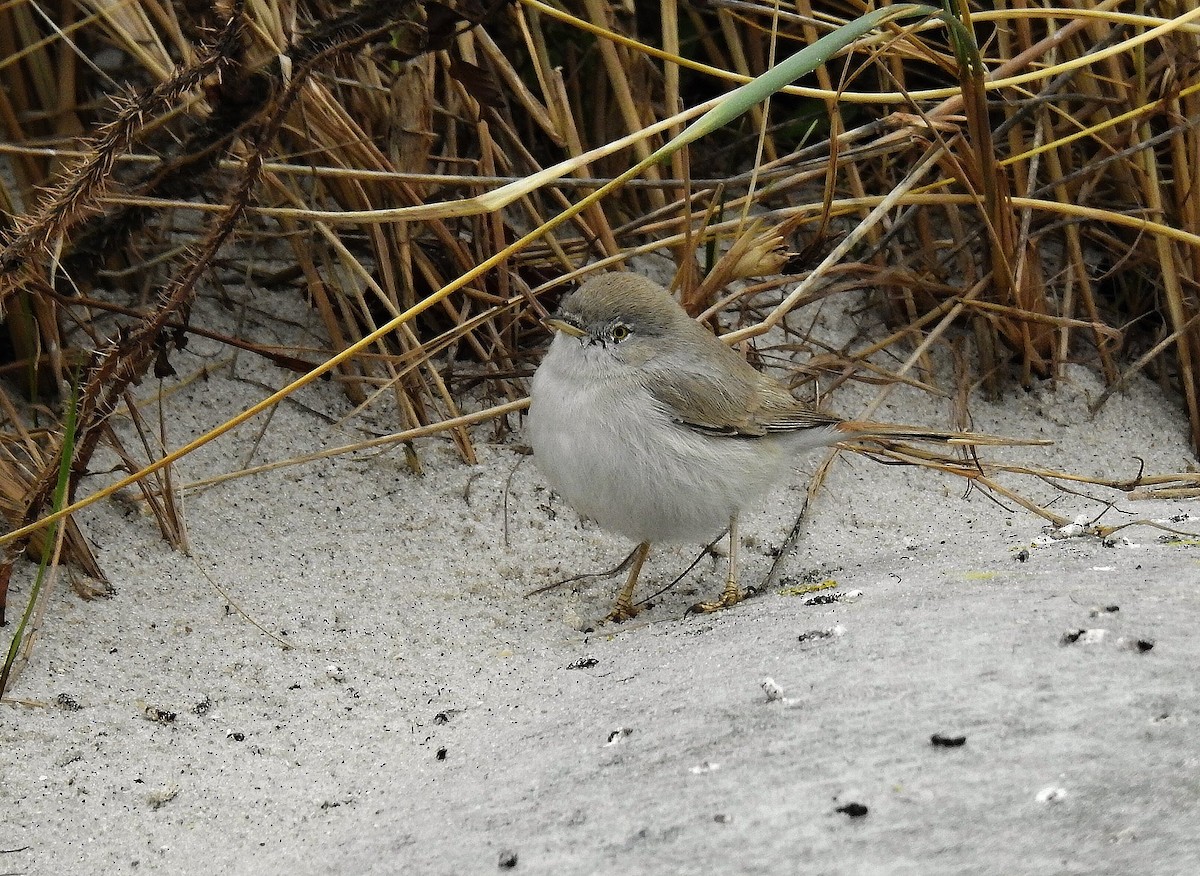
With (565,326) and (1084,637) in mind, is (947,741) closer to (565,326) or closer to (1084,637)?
(1084,637)

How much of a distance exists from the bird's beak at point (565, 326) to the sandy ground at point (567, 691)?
0.64 meters

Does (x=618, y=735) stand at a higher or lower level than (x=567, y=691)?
higher

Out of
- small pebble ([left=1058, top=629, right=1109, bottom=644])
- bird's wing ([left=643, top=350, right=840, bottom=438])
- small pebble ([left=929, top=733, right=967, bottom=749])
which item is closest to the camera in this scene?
small pebble ([left=929, top=733, right=967, bottom=749])

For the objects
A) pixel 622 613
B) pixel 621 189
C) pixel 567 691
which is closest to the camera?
pixel 567 691

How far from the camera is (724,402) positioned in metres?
3.90

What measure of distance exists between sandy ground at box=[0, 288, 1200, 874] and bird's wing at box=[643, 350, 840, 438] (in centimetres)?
47

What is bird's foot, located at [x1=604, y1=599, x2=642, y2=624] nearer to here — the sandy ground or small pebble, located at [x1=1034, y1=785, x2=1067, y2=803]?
the sandy ground

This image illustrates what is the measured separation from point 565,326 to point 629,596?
85 cm

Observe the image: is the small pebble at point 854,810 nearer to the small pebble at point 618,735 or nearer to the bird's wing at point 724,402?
the small pebble at point 618,735

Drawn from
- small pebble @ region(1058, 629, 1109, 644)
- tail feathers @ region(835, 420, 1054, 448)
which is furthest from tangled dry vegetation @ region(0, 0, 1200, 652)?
small pebble @ region(1058, 629, 1109, 644)

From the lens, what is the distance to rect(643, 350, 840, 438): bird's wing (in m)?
3.83

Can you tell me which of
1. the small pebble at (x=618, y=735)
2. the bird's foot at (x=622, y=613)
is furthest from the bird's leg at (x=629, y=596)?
the small pebble at (x=618, y=735)

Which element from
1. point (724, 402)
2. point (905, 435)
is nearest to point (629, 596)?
point (724, 402)

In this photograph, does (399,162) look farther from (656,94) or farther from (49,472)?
(49,472)
